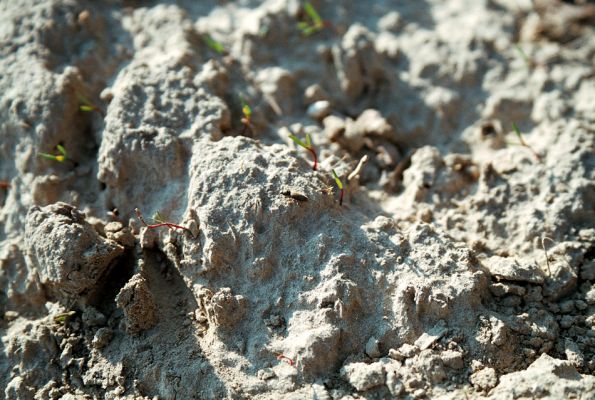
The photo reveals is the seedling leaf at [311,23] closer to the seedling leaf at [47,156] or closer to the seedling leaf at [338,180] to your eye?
the seedling leaf at [338,180]

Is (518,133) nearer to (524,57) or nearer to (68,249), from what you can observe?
(524,57)

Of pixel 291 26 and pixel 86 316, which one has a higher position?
pixel 291 26

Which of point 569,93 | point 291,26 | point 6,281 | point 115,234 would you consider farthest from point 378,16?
point 6,281

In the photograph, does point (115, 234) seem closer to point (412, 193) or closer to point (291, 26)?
point (412, 193)

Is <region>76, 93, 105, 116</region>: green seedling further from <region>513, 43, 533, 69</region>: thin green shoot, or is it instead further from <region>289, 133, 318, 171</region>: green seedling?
<region>513, 43, 533, 69</region>: thin green shoot

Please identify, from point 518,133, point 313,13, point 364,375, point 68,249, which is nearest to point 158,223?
point 68,249

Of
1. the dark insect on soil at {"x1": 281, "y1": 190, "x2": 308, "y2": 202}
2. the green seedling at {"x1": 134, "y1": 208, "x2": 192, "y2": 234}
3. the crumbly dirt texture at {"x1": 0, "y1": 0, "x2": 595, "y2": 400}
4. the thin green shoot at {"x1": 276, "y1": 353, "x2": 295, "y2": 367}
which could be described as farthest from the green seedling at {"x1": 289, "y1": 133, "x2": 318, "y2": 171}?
the thin green shoot at {"x1": 276, "y1": 353, "x2": 295, "y2": 367}
